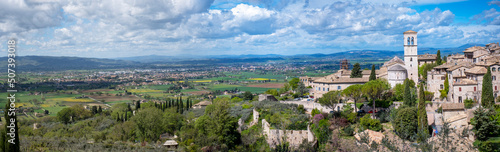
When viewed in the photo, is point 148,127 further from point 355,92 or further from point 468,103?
point 468,103

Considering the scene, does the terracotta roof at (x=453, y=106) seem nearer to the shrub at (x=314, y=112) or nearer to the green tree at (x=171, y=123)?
the shrub at (x=314, y=112)

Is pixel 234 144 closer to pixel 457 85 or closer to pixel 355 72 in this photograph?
pixel 457 85

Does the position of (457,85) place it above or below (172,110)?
above

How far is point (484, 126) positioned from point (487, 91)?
9267 millimetres

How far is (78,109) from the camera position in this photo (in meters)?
60.5

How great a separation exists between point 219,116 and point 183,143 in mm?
4129

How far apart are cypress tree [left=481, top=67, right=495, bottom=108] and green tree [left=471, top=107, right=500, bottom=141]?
7.50 metres

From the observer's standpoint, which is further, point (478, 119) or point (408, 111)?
point (408, 111)

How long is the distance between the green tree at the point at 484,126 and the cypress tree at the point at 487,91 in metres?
7.50

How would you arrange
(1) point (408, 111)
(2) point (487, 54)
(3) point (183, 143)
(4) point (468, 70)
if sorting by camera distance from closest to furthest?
(1) point (408, 111)
(3) point (183, 143)
(4) point (468, 70)
(2) point (487, 54)

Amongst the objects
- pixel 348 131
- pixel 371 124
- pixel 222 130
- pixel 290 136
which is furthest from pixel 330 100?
pixel 222 130

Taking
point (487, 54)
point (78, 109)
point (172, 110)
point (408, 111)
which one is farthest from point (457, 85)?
point (78, 109)

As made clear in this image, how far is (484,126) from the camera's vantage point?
24891 mm

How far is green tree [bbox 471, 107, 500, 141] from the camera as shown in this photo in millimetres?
24861
